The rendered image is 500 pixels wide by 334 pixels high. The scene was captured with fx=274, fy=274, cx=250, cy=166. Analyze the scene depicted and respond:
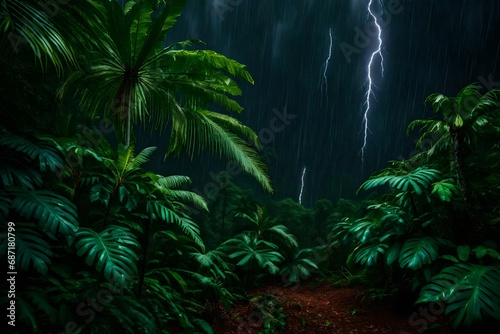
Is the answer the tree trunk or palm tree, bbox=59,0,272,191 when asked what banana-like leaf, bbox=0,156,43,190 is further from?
the tree trunk

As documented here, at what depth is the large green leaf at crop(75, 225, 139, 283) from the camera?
6.39ft

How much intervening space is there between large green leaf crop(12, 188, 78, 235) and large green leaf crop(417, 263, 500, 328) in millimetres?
3133

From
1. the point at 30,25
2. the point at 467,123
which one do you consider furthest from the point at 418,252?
the point at 30,25

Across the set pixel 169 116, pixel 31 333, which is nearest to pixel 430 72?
pixel 169 116

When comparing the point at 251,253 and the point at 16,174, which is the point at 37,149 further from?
the point at 251,253

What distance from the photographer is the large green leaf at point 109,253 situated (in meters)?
1.95

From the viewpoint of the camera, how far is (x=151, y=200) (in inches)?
110

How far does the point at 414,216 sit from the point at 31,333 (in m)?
4.06

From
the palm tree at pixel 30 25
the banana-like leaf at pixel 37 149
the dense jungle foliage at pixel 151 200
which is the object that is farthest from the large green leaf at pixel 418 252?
the palm tree at pixel 30 25

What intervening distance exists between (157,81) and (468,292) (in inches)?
197

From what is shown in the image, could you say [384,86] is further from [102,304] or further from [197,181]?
[102,304]

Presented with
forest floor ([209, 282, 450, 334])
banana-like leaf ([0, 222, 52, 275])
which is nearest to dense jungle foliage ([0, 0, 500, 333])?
banana-like leaf ([0, 222, 52, 275])

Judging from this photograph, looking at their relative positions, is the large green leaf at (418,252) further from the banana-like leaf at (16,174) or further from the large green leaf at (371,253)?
the banana-like leaf at (16,174)

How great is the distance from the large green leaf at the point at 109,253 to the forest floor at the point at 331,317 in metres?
2.14
